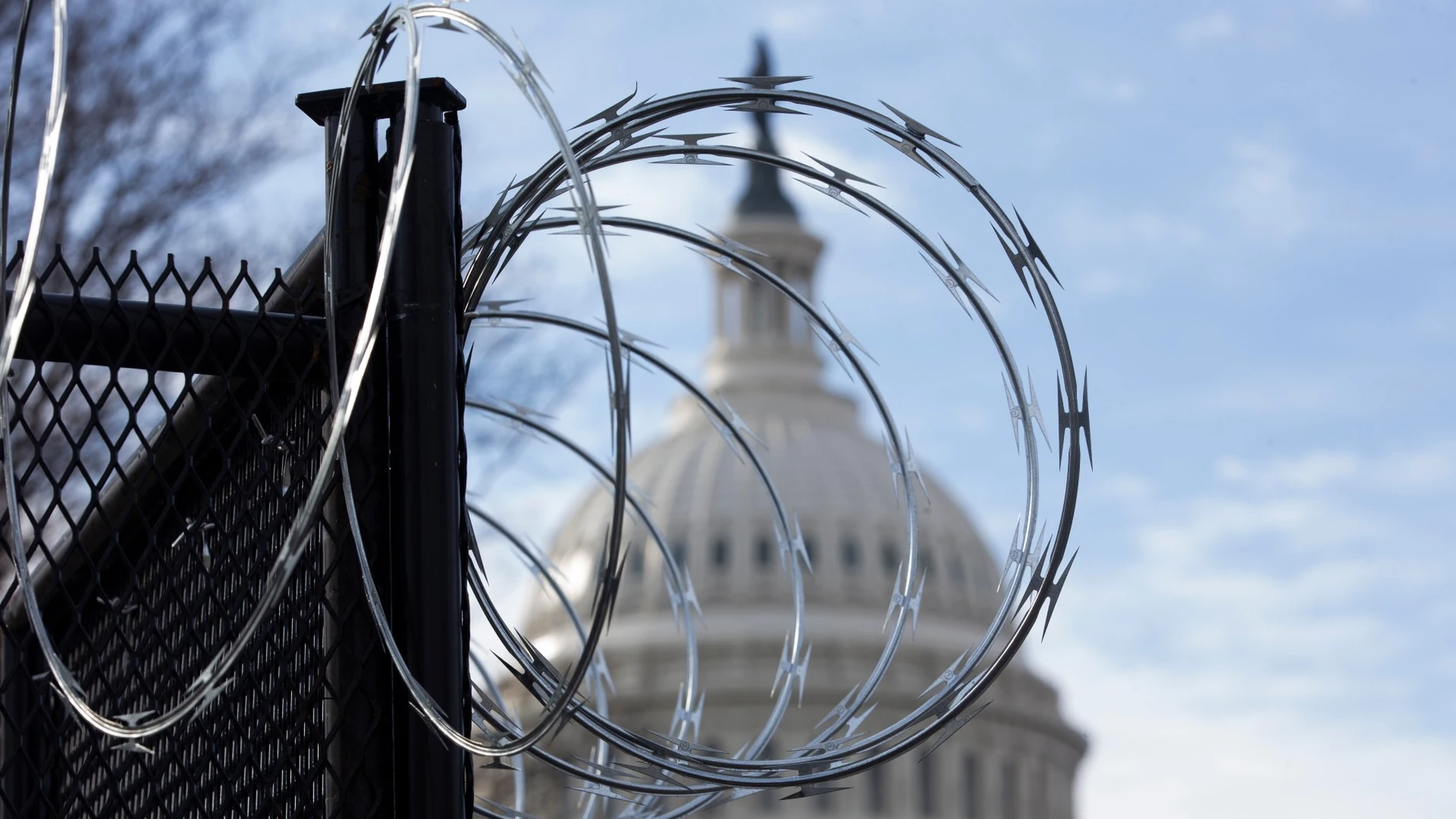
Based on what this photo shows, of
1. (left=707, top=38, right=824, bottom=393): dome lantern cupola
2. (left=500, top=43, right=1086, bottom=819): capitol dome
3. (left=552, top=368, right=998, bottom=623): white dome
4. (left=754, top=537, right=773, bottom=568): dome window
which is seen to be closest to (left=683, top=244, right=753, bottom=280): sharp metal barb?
(left=500, top=43, right=1086, bottom=819): capitol dome

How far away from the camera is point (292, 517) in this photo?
14.2 ft

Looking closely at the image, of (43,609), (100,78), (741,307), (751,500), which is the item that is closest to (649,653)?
(751,500)

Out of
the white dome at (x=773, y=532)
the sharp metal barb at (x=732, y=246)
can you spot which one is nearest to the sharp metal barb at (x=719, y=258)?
the sharp metal barb at (x=732, y=246)

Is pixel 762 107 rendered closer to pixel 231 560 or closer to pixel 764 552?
pixel 231 560

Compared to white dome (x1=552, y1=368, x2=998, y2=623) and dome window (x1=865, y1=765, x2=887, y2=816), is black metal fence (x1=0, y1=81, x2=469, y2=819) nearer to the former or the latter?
white dome (x1=552, y1=368, x2=998, y2=623)

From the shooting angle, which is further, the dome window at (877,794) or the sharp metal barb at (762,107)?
the dome window at (877,794)

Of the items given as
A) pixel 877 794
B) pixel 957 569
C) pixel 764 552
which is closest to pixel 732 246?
pixel 877 794

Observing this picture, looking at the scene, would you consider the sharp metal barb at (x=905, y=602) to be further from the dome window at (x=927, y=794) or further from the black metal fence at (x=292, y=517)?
the dome window at (x=927, y=794)

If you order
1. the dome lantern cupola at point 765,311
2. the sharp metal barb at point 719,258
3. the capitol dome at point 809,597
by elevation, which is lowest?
the sharp metal barb at point 719,258

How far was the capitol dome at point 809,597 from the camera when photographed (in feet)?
335

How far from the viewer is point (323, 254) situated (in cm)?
444

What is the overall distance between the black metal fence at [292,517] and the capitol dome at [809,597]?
294 feet

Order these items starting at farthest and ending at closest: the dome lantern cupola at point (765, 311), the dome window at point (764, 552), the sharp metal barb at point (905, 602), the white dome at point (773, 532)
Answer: the dome lantern cupola at point (765, 311), the dome window at point (764, 552), the white dome at point (773, 532), the sharp metal barb at point (905, 602)

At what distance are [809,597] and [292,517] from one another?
306 ft
